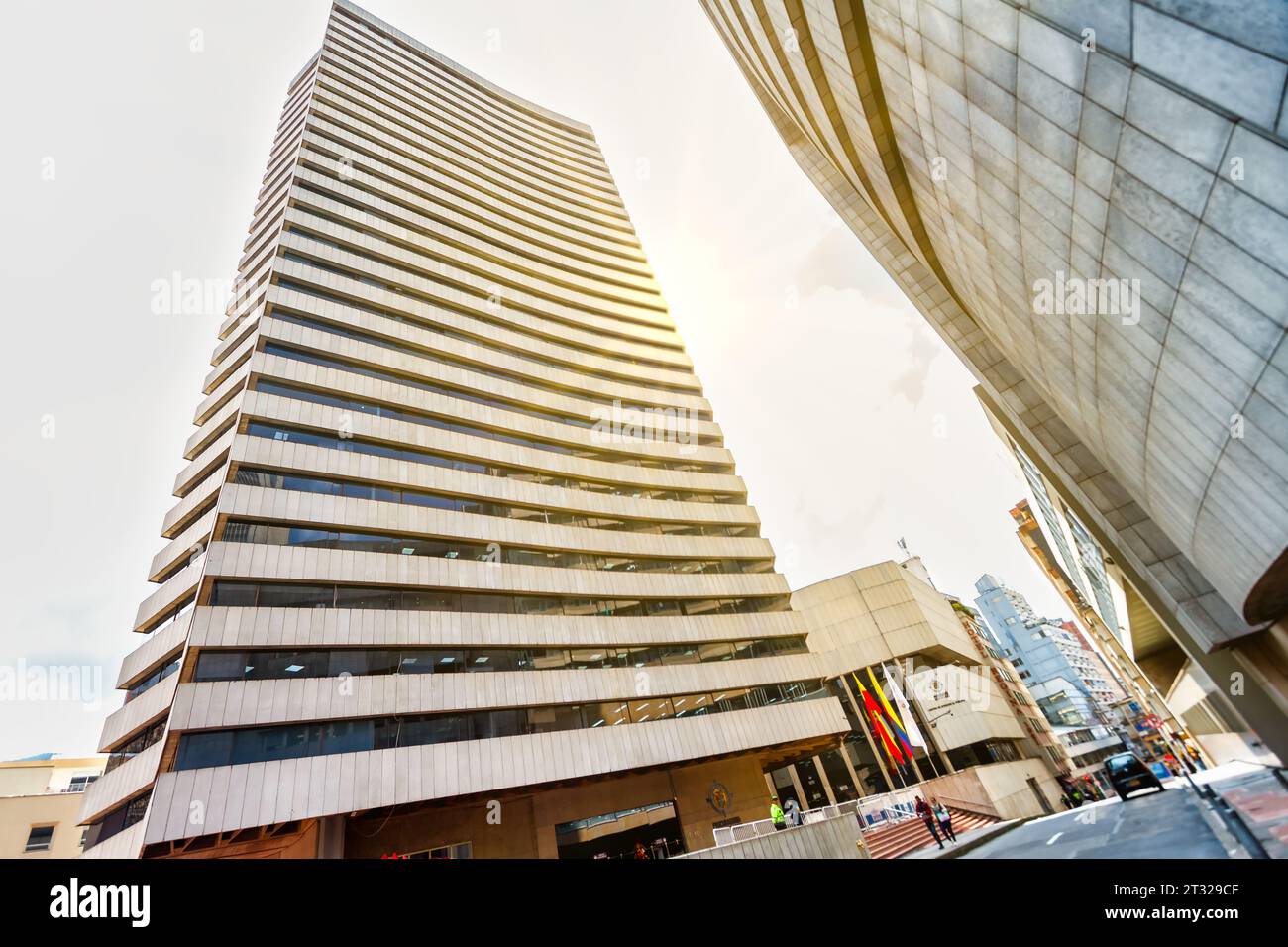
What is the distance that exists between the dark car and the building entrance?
61.1 feet

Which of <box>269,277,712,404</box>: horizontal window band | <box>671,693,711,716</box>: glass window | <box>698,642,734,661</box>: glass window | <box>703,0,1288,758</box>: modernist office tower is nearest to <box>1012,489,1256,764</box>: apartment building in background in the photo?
<box>703,0,1288,758</box>: modernist office tower

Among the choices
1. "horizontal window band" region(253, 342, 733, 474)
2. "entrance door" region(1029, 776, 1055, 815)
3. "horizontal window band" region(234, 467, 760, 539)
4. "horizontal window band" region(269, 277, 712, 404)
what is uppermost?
"horizontal window band" region(269, 277, 712, 404)

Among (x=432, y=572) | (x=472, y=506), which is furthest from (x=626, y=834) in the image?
(x=472, y=506)

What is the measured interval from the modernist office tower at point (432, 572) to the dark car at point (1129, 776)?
11217 millimetres

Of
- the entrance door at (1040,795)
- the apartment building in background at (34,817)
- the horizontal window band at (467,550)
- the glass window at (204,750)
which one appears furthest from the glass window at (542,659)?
the entrance door at (1040,795)

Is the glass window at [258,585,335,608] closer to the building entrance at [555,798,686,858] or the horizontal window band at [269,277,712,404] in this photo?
the building entrance at [555,798,686,858]

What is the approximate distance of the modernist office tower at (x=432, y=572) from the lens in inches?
727

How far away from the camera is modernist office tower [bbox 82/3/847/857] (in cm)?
1845

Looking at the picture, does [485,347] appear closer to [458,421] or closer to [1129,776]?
[458,421]

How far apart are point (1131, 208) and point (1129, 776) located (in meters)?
26.4
